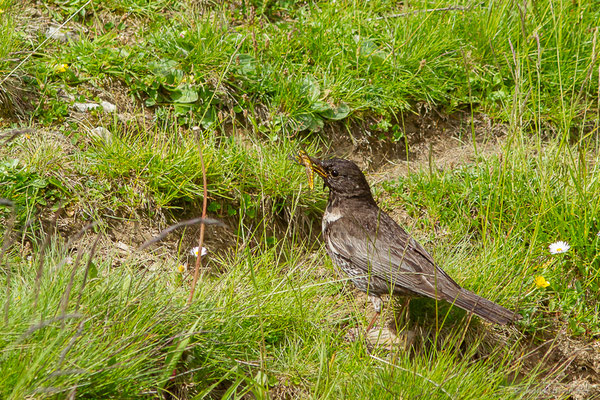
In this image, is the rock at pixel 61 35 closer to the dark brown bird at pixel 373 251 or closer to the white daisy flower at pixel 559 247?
the dark brown bird at pixel 373 251

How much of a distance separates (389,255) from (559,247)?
1.50 meters

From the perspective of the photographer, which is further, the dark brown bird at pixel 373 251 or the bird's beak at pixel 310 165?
the bird's beak at pixel 310 165

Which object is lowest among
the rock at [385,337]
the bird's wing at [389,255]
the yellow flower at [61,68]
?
the rock at [385,337]

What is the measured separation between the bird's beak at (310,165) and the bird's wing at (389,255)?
0.42 m

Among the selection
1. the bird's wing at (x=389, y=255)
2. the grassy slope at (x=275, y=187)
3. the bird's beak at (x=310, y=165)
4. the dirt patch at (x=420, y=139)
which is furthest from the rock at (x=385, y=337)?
the dirt patch at (x=420, y=139)

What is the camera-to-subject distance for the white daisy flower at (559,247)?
517 cm

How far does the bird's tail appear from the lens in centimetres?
441

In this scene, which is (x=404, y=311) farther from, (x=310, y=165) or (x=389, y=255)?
(x=310, y=165)

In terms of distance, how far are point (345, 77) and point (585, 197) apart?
7.77 feet

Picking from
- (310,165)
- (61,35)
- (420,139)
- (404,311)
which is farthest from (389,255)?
(61,35)

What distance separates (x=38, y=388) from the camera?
9.62ft

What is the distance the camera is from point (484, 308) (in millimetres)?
4488

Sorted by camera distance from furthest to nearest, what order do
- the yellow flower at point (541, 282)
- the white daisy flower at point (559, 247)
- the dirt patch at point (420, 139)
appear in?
the dirt patch at point (420, 139) < the white daisy flower at point (559, 247) < the yellow flower at point (541, 282)

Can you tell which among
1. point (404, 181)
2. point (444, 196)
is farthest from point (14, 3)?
point (444, 196)
